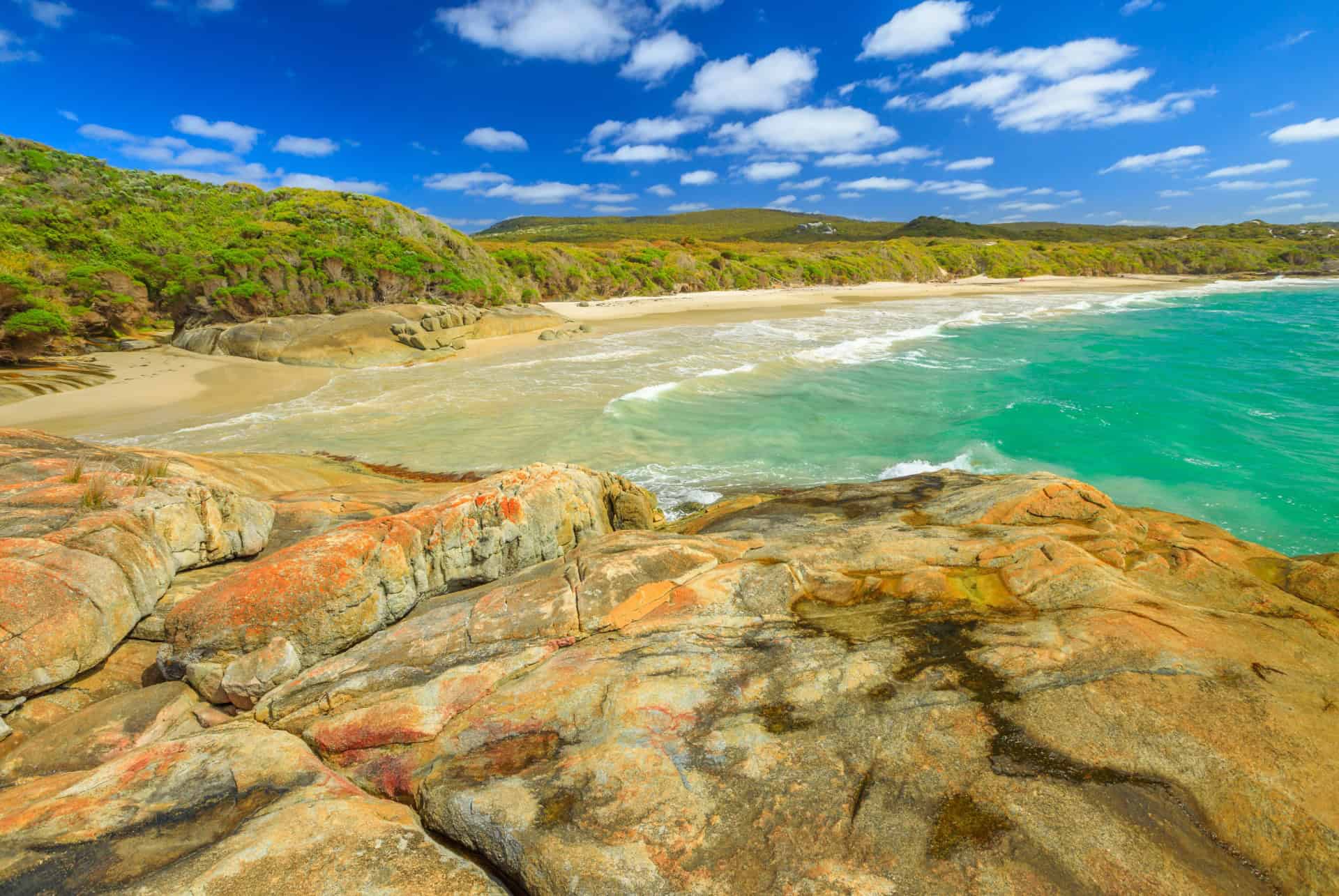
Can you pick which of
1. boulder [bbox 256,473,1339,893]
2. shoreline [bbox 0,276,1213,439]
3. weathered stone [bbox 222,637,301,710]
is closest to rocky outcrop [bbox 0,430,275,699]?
weathered stone [bbox 222,637,301,710]

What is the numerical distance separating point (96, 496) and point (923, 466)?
591 inches

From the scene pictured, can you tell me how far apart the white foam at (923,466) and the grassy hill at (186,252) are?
1153 inches

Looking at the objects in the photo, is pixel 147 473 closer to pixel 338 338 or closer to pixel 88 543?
pixel 88 543

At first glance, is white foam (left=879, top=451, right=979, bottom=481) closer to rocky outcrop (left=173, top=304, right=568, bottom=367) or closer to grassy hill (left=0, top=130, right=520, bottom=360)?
rocky outcrop (left=173, top=304, right=568, bottom=367)

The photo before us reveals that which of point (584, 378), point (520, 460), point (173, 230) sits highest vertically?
point (173, 230)

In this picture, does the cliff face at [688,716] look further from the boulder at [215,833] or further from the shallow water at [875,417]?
the shallow water at [875,417]

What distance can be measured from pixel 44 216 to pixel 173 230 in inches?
189

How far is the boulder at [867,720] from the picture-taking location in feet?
8.93

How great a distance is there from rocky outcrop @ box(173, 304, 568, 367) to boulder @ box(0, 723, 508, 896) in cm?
2402

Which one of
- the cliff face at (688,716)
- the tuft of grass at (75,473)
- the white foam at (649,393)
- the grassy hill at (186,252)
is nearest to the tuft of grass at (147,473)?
the cliff face at (688,716)

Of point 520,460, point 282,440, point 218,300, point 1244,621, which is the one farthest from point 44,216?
point 1244,621

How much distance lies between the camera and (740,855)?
2.81 meters

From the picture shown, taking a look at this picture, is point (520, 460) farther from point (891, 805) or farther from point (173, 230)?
point (173, 230)

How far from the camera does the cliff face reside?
2.73 metres
